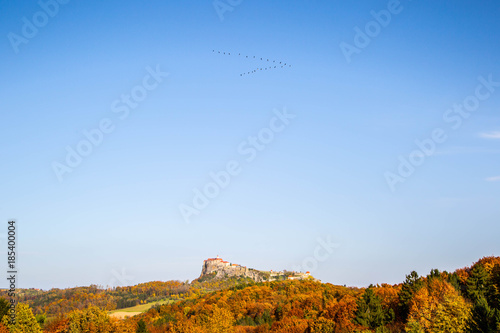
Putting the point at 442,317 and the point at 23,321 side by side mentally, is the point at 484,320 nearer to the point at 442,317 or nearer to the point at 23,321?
the point at 442,317

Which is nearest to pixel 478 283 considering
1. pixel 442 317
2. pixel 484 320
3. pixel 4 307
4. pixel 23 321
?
pixel 442 317

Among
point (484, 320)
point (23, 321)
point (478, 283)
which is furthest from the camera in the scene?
point (478, 283)

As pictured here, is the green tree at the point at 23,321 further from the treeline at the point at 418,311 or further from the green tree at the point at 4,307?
the treeline at the point at 418,311

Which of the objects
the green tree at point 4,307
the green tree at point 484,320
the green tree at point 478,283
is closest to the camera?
the green tree at point 484,320

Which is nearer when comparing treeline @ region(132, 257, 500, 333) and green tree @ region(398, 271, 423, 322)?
treeline @ region(132, 257, 500, 333)

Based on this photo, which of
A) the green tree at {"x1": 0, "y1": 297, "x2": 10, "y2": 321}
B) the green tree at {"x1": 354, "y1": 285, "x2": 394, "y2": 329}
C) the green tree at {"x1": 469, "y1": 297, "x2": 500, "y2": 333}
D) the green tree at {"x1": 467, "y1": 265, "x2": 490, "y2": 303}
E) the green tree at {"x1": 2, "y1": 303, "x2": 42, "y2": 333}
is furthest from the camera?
the green tree at {"x1": 0, "y1": 297, "x2": 10, "y2": 321}

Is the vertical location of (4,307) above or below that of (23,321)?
above

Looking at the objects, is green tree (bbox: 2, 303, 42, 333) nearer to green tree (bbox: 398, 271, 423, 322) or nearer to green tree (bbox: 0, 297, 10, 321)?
green tree (bbox: 0, 297, 10, 321)

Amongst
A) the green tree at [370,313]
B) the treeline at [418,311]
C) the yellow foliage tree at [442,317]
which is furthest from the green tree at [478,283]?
the green tree at [370,313]

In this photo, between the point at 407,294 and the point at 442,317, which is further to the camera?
the point at 407,294

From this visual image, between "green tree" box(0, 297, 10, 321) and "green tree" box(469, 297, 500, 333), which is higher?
"green tree" box(0, 297, 10, 321)

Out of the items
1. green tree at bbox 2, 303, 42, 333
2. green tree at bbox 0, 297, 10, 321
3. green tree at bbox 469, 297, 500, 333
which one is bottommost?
green tree at bbox 469, 297, 500, 333

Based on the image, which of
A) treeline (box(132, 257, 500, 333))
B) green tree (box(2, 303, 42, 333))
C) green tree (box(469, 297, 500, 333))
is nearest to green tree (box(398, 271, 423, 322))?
treeline (box(132, 257, 500, 333))

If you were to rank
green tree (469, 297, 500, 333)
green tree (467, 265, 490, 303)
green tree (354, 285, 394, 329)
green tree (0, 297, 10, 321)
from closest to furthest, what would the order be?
green tree (469, 297, 500, 333), green tree (467, 265, 490, 303), green tree (354, 285, 394, 329), green tree (0, 297, 10, 321)
